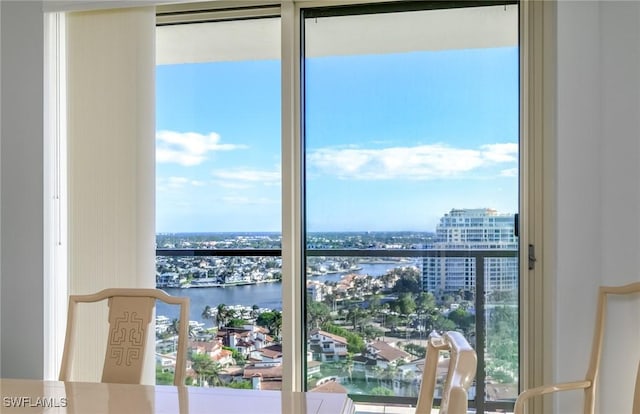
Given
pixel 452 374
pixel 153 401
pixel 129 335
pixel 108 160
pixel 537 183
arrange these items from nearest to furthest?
pixel 452 374 → pixel 153 401 → pixel 129 335 → pixel 537 183 → pixel 108 160

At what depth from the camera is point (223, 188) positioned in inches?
99.0

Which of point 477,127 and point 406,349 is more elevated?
point 477,127

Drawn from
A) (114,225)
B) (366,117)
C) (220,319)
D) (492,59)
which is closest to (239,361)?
(220,319)

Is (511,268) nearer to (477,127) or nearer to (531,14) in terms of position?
(477,127)

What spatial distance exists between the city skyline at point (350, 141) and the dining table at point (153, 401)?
1120mm

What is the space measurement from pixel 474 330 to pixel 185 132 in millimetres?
1679

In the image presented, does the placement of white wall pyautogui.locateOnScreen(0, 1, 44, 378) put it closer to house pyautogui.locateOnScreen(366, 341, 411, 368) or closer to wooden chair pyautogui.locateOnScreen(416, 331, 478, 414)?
house pyautogui.locateOnScreen(366, 341, 411, 368)

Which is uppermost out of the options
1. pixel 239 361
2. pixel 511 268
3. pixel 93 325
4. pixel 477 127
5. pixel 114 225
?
pixel 477 127

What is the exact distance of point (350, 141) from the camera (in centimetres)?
241

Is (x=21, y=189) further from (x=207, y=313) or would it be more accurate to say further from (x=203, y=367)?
(x=203, y=367)

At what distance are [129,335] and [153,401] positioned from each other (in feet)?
1.47

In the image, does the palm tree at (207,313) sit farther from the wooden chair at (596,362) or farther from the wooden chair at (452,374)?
the wooden chair at (452,374)

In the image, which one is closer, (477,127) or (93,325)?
(477,127)

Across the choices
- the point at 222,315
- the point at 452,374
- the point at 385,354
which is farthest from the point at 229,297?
the point at 452,374
